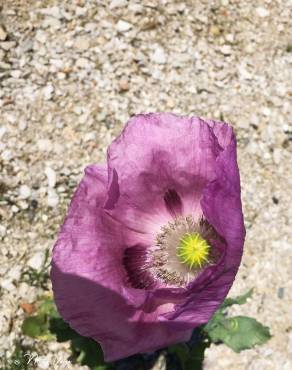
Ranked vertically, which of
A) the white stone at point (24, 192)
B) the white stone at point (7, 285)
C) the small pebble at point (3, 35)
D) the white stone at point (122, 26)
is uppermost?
the small pebble at point (3, 35)

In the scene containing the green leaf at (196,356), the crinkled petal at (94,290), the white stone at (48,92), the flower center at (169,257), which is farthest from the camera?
the white stone at (48,92)

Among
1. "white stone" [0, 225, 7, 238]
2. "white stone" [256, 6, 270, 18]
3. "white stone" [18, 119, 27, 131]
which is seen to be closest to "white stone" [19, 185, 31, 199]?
"white stone" [0, 225, 7, 238]

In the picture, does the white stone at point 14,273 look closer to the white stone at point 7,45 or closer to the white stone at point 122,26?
the white stone at point 7,45

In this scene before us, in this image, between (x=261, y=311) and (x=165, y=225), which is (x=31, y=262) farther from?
(x=261, y=311)

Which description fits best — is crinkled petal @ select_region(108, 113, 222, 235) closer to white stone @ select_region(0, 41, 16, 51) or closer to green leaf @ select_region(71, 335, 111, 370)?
green leaf @ select_region(71, 335, 111, 370)

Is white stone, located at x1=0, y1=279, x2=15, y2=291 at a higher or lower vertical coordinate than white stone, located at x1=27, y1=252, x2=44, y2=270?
lower

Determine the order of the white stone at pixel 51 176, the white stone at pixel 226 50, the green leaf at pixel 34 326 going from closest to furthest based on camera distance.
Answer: the green leaf at pixel 34 326 < the white stone at pixel 51 176 < the white stone at pixel 226 50

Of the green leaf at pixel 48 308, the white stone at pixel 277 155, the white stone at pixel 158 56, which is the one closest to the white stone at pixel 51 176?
the green leaf at pixel 48 308
